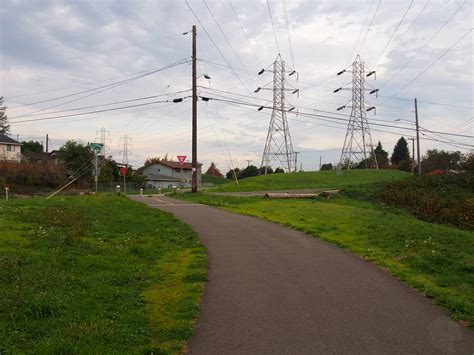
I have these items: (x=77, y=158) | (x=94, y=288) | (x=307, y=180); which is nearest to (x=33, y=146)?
(x=77, y=158)

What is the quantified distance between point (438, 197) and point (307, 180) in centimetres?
2324

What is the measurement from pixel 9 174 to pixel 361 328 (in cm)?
5762

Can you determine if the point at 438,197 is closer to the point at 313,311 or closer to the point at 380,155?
the point at 313,311

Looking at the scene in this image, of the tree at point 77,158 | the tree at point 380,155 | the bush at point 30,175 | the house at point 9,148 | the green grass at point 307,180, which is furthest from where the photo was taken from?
the tree at point 380,155

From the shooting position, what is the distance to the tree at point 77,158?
67.7 m

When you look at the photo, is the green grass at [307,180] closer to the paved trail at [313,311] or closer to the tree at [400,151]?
the paved trail at [313,311]

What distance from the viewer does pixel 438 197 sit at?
89.7 ft

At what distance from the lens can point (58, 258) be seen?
846 centimetres

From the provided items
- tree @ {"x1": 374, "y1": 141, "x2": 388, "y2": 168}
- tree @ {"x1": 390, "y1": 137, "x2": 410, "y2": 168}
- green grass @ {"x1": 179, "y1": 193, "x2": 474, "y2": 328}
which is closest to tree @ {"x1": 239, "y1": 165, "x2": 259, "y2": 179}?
tree @ {"x1": 374, "y1": 141, "x2": 388, "y2": 168}

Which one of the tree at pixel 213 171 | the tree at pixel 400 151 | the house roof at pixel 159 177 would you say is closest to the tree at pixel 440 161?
the tree at pixel 400 151

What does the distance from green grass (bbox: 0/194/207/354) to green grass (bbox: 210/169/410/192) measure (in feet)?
100

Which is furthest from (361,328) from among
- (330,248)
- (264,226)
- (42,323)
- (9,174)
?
(9,174)

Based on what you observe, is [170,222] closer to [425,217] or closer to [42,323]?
[42,323]

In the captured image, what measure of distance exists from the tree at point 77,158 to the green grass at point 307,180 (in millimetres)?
26810
